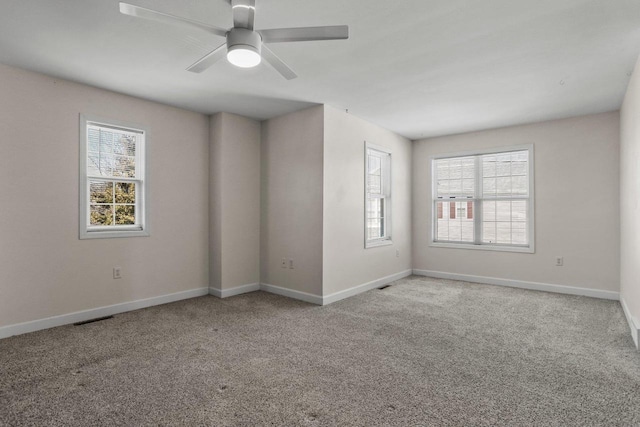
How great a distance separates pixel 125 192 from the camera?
13.3 feet

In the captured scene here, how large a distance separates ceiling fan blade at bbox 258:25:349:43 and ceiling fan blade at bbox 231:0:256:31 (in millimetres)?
92

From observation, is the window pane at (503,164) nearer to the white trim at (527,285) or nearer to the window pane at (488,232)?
the window pane at (488,232)

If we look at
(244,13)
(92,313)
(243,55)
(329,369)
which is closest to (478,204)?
(329,369)

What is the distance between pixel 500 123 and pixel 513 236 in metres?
1.73

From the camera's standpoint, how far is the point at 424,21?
7.75ft

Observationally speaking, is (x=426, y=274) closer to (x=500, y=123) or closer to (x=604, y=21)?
(x=500, y=123)

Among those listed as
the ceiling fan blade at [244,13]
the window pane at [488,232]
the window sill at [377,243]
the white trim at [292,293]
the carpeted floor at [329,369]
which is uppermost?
the ceiling fan blade at [244,13]

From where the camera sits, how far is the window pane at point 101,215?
12.4ft

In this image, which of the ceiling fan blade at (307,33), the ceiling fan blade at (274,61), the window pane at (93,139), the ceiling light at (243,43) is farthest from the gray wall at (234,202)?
the ceiling fan blade at (307,33)

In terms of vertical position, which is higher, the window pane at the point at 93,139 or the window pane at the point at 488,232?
the window pane at the point at 93,139

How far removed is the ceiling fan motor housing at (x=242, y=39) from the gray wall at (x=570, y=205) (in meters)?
4.54

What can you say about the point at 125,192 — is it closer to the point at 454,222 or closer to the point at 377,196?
the point at 377,196

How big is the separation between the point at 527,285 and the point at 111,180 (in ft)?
18.7

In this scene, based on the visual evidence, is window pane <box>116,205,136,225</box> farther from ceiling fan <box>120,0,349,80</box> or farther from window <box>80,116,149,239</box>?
ceiling fan <box>120,0,349,80</box>
